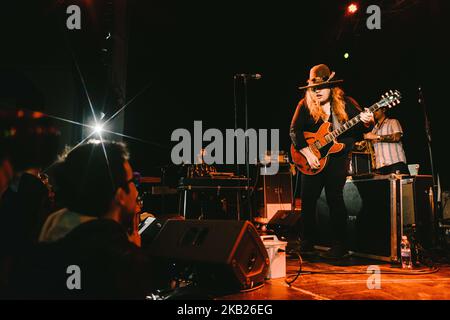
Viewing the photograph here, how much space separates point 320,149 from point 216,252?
A: 2065mm

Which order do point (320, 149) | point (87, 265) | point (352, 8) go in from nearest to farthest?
point (87, 265) → point (320, 149) → point (352, 8)

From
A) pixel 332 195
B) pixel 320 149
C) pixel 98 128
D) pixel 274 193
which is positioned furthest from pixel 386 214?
pixel 98 128

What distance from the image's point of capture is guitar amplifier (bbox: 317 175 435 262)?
342 centimetres

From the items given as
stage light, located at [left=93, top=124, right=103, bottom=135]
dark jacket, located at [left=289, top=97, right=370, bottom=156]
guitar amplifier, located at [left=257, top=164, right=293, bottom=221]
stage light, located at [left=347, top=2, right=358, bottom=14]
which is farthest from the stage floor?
stage light, located at [left=93, top=124, right=103, bottom=135]

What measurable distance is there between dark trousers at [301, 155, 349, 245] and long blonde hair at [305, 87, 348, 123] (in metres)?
0.47

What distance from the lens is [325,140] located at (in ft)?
11.9

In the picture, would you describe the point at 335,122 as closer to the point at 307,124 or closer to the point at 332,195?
the point at 307,124

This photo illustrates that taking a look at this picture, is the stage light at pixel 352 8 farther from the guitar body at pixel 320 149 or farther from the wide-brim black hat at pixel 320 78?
the guitar body at pixel 320 149

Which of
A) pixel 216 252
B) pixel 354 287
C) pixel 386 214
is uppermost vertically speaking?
pixel 386 214

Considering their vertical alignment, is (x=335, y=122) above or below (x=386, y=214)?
above

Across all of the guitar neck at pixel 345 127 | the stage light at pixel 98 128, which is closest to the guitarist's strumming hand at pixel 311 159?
the guitar neck at pixel 345 127

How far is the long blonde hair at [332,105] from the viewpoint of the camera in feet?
12.0

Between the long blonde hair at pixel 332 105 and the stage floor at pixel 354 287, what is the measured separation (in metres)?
1.58
